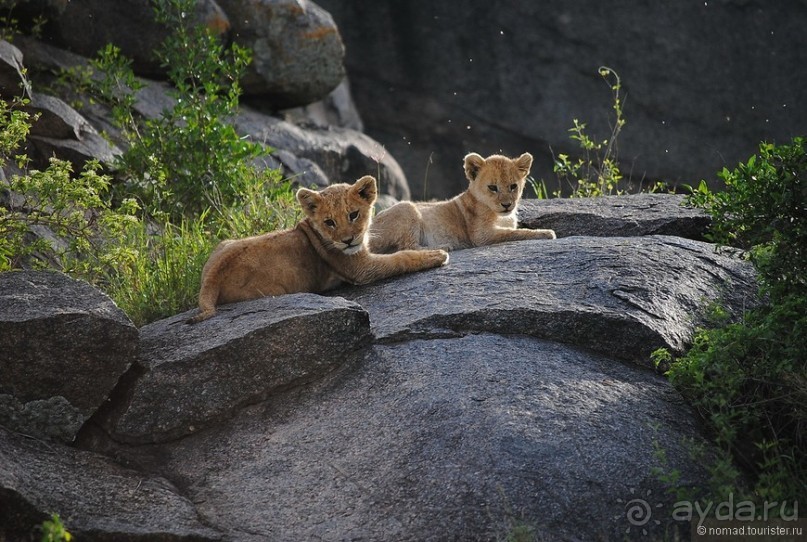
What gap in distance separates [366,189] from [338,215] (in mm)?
357

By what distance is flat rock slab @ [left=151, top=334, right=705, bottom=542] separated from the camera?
5020mm

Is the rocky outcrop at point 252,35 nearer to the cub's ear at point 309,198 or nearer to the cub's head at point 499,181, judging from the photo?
the cub's head at point 499,181

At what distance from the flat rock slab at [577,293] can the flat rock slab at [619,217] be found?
729mm

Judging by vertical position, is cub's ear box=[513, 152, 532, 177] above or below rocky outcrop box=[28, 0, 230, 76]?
below

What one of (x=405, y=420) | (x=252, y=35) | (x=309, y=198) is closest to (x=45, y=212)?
(x=309, y=198)

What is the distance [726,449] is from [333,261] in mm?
3037

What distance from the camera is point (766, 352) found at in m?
5.80

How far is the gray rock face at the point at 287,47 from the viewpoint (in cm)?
1317

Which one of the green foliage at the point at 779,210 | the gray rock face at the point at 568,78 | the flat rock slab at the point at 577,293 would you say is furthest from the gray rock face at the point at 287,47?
the green foliage at the point at 779,210

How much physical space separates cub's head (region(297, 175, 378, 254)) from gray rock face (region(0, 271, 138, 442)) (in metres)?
1.89

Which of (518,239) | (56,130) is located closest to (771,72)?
(518,239)

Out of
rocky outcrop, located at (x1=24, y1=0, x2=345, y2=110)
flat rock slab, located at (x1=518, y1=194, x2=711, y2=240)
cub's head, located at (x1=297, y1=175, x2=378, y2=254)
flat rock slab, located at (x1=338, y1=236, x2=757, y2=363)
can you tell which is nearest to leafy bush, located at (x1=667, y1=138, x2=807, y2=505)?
flat rock slab, located at (x1=338, y1=236, x2=757, y2=363)

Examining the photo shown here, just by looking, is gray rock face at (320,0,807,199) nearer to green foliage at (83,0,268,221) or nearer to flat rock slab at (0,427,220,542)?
green foliage at (83,0,268,221)

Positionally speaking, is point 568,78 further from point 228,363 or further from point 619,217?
point 228,363
